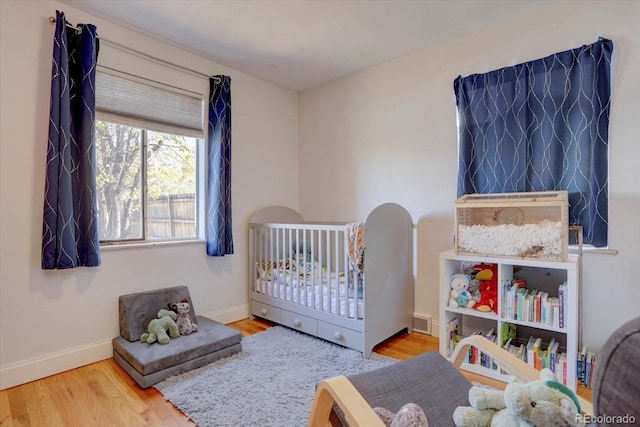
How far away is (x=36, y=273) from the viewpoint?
207 cm

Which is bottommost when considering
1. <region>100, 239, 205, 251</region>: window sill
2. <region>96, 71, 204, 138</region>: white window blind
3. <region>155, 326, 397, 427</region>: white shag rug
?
<region>155, 326, 397, 427</region>: white shag rug

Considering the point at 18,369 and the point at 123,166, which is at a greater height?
the point at 123,166

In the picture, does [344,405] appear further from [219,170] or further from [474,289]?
[219,170]

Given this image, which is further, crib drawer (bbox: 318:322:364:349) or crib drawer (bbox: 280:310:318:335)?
crib drawer (bbox: 280:310:318:335)

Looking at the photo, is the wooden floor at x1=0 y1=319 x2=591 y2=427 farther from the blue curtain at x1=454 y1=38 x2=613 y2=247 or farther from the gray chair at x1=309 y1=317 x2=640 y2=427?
the blue curtain at x1=454 y1=38 x2=613 y2=247

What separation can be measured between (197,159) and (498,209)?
2486 mm

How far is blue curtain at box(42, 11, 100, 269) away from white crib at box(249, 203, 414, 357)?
1.37 meters

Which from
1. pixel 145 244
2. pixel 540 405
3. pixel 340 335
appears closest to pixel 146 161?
pixel 145 244

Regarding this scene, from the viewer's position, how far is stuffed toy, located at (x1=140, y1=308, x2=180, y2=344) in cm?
225

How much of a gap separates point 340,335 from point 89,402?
1.58m

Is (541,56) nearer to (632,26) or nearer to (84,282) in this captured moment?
(632,26)

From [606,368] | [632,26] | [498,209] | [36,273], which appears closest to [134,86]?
[36,273]

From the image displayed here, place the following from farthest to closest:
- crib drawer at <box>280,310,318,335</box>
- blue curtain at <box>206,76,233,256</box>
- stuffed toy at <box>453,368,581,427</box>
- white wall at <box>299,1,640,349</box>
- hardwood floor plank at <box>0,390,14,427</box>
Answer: blue curtain at <box>206,76,233,256</box> < crib drawer at <box>280,310,318,335</box> < white wall at <box>299,1,640,349</box> < hardwood floor plank at <box>0,390,14,427</box> < stuffed toy at <box>453,368,581,427</box>

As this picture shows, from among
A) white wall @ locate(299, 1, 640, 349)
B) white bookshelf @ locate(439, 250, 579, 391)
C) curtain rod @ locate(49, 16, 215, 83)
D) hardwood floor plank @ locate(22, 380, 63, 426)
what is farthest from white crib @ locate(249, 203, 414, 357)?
hardwood floor plank @ locate(22, 380, 63, 426)
